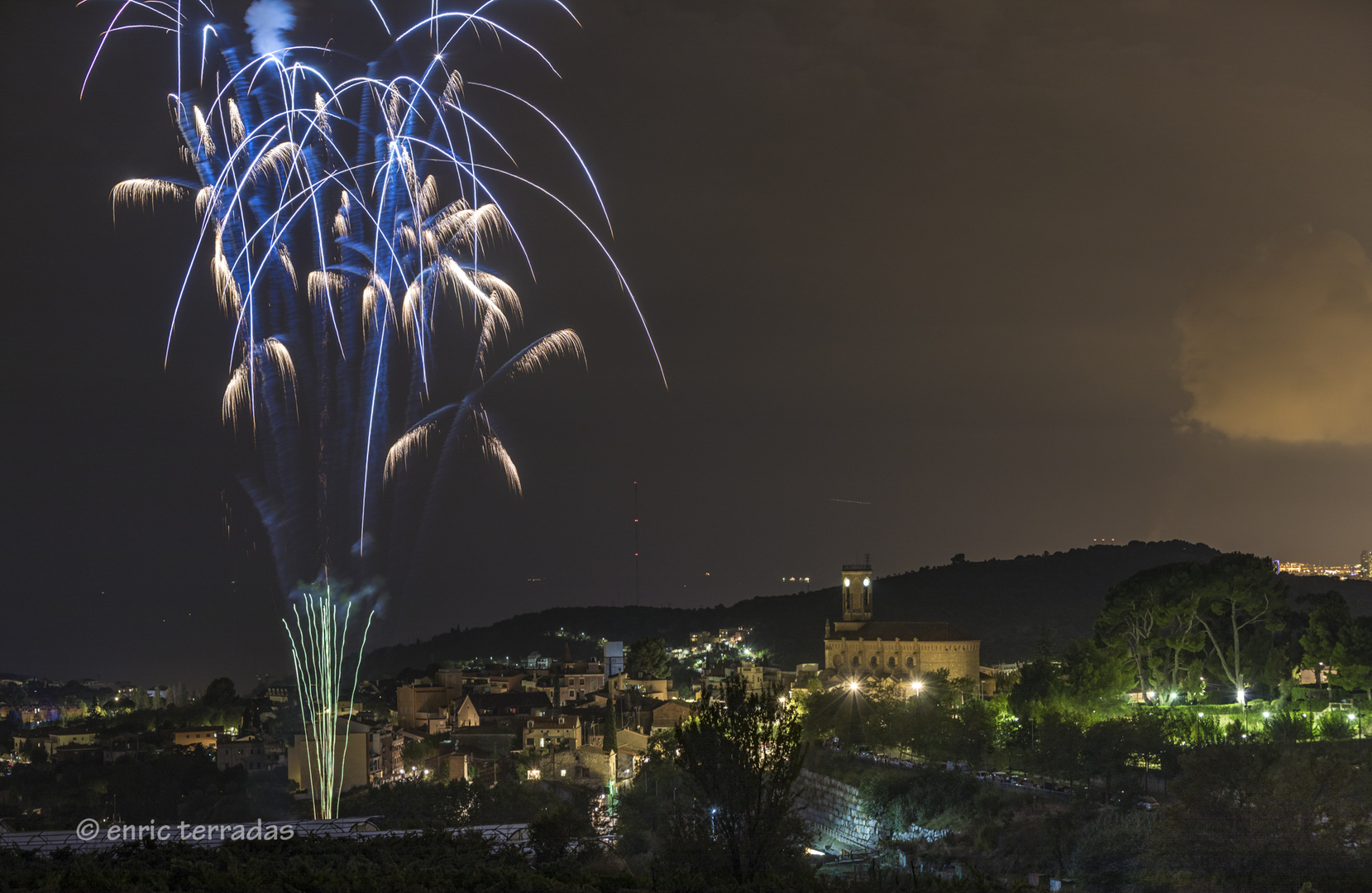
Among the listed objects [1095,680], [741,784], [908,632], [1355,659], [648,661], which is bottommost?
[741,784]

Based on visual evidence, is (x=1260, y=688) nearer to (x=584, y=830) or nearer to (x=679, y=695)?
(x=584, y=830)

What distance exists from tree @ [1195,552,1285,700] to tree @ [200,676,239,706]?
157 ft

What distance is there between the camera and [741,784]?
1639 cm

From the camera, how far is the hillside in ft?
293

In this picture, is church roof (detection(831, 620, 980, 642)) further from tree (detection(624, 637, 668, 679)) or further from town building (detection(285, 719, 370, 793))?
town building (detection(285, 719, 370, 793))

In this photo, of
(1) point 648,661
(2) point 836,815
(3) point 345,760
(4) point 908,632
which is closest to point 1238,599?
(2) point 836,815

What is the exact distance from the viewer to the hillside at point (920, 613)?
293 feet

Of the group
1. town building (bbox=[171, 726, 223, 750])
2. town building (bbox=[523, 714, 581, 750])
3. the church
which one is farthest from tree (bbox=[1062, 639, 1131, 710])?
town building (bbox=[171, 726, 223, 750])

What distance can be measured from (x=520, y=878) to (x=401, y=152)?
38.1 feet

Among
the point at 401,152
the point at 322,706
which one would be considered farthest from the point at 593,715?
the point at 401,152

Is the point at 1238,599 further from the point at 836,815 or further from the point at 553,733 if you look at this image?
the point at 553,733

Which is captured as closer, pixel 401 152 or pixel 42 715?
pixel 401 152

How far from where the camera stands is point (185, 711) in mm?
57344

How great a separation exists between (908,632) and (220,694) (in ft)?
118
